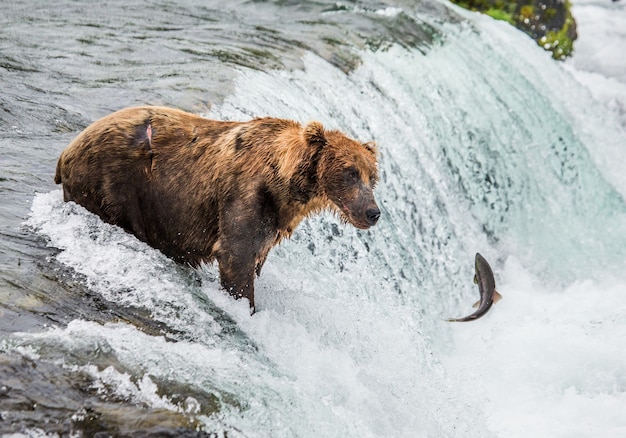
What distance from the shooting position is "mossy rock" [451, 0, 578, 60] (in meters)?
15.4

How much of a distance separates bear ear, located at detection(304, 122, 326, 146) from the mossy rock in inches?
452

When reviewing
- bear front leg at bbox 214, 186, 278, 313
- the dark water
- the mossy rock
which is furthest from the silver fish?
the mossy rock

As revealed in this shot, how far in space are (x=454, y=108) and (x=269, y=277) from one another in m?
5.07

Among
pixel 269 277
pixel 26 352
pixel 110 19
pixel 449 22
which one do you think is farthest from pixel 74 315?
pixel 449 22

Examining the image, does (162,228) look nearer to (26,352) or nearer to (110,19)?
(26,352)

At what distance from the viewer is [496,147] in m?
9.91

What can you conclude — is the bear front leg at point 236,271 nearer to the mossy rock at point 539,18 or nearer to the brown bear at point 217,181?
the brown bear at point 217,181

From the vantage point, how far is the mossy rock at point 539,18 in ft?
50.4

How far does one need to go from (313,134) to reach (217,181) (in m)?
0.58

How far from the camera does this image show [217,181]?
183 inches

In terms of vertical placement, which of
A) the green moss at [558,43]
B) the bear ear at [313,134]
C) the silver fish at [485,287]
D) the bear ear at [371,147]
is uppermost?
the bear ear at [313,134]

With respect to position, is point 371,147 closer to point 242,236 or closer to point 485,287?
point 242,236

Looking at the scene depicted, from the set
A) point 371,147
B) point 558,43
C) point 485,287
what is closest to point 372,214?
point 371,147

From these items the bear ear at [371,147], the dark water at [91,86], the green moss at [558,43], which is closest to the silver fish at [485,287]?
the bear ear at [371,147]
